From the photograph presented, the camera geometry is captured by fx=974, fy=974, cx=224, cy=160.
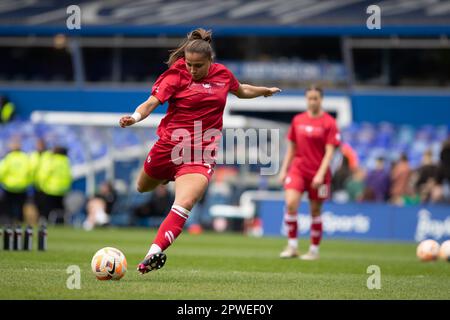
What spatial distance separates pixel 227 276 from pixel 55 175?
1558 cm

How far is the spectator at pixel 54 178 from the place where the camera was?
25688mm

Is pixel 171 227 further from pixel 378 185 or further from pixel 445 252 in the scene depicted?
pixel 378 185

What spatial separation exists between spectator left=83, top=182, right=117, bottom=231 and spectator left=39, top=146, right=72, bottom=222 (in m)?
0.96

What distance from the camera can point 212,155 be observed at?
10477 millimetres

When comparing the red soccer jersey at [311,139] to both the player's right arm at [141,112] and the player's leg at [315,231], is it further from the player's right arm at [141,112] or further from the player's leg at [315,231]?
the player's right arm at [141,112]

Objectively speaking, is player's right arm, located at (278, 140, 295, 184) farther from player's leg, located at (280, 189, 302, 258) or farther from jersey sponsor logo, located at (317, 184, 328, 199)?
jersey sponsor logo, located at (317, 184, 328, 199)

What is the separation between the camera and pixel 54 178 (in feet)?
84.5

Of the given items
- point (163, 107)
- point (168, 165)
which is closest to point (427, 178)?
point (163, 107)

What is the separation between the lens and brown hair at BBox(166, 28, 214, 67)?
9.95 m

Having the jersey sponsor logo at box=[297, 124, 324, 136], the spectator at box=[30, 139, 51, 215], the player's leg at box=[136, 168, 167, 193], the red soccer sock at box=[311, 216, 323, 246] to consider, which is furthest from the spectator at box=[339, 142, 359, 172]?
the player's leg at box=[136, 168, 167, 193]

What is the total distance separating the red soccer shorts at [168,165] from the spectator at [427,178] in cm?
1449

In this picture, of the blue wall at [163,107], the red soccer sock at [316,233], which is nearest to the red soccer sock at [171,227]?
the red soccer sock at [316,233]

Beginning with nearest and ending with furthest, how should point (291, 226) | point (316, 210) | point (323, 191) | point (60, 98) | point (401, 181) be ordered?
point (323, 191)
point (291, 226)
point (316, 210)
point (401, 181)
point (60, 98)
